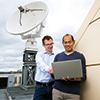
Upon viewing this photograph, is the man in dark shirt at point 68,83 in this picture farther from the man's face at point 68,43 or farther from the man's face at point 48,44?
the man's face at point 48,44

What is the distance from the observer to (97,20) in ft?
4.74

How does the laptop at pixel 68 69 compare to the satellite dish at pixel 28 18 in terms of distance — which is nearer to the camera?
the laptop at pixel 68 69

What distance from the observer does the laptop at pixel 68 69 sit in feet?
3.57

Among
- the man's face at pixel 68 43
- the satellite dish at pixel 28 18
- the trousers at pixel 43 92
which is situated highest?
the satellite dish at pixel 28 18

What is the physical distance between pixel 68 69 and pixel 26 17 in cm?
757

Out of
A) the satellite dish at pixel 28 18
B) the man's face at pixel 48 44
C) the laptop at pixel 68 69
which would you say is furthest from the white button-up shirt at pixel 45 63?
the satellite dish at pixel 28 18

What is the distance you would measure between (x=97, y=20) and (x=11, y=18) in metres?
7.98

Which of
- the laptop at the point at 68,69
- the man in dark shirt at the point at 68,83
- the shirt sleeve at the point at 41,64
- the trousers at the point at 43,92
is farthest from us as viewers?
the trousers at the point at 43,92

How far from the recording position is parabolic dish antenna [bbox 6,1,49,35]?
7360 mm

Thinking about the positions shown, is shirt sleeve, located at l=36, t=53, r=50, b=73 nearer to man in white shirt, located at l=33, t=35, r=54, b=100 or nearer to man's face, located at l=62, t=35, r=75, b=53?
man in white shirt, located at l=33, t=35, r=54, b=100

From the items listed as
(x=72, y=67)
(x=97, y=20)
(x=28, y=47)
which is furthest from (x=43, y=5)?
(x=72, y=67)

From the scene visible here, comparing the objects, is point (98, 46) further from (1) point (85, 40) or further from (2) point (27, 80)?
(2) point (27, 80)

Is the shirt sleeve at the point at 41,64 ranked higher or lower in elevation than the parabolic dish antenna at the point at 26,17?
lower

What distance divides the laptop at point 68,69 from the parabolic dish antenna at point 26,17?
21.0ft
